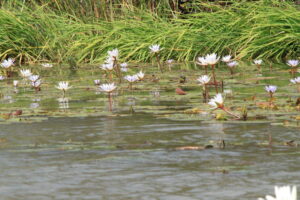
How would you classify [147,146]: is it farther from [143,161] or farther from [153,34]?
[153,34]

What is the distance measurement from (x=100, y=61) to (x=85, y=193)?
7.69 metres

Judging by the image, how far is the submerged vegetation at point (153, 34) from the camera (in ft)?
30.9

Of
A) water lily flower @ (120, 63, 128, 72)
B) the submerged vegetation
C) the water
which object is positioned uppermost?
the submerged vegetation

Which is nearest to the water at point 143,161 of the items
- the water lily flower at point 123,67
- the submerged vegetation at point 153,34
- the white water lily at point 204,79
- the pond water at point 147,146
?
the pond water at point 147,146

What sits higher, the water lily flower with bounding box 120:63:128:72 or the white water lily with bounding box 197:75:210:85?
the water lily flower with bounding box 120:63:128:72

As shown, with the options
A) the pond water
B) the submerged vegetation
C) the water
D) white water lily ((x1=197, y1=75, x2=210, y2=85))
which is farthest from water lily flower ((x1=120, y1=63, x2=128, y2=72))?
the water

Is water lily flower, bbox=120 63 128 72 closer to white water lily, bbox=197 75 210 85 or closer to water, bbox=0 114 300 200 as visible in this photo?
white water lily, bbox=197 75 210 85

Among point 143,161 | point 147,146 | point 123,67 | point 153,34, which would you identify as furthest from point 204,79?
point 153,34

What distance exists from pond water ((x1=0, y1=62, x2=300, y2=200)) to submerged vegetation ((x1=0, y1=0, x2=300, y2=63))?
3.48m

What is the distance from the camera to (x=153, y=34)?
10.4 m

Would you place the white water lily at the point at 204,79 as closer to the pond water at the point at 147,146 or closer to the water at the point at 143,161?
the pond water at the point at 147,146

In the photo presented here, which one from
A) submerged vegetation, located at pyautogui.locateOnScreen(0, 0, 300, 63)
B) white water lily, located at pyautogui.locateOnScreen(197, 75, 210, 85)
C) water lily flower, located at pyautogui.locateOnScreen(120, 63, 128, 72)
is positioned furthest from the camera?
submerged vegetation, located at pyautogui.locateOnScreen(0, 0, 300, 63)

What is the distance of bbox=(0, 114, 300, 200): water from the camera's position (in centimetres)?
254

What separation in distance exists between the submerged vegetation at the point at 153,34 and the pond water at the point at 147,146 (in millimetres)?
3484
